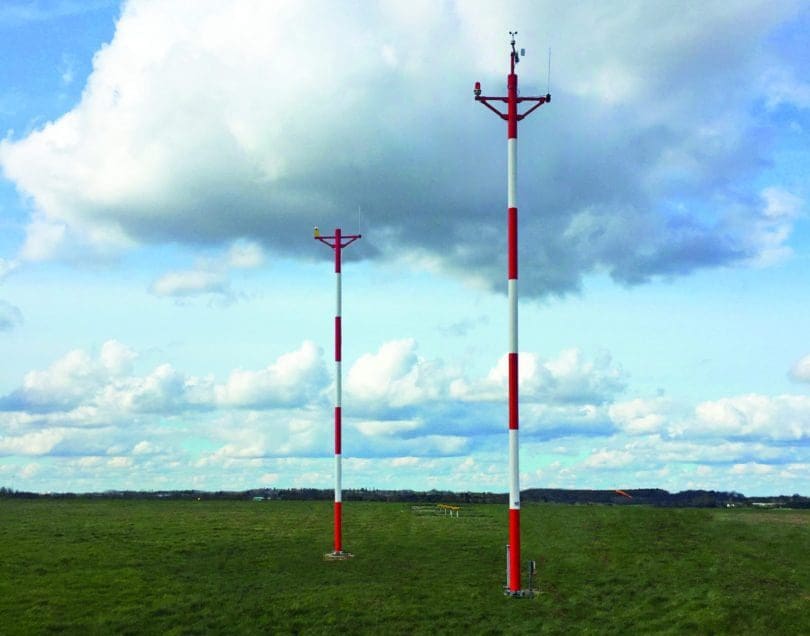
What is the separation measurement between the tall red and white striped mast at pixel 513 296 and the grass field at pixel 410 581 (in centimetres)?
204

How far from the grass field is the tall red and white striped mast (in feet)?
6.68

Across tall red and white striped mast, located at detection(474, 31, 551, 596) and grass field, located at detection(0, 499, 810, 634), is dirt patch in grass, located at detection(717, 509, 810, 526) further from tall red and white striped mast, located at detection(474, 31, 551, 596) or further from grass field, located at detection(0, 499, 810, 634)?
tall red and white striped mast, located at detection(474, 31, 551, 596)

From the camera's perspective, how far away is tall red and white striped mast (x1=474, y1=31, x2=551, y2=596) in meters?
36.1

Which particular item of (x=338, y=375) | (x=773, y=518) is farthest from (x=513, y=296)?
(x=773, y=518)

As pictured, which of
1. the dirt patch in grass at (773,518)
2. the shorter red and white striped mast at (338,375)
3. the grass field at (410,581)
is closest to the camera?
the grass field at (410,581)

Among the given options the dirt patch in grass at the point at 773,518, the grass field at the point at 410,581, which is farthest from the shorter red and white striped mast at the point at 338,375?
the dirt patch in grass at the point at 773,518

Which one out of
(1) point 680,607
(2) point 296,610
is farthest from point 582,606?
(2) point 296,610

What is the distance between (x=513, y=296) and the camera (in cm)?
3656

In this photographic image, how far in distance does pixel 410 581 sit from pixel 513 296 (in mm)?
14777

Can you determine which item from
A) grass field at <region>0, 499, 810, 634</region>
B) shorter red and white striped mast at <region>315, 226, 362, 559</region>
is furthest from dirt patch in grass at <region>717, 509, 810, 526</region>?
shorter red and white striped mast at <region>315, 226, 362, 559</region>

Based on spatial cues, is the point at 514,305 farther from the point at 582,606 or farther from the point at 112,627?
the point at 112,627

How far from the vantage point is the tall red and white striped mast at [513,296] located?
36094mm

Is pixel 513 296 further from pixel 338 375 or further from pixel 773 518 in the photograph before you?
pixel 773 518

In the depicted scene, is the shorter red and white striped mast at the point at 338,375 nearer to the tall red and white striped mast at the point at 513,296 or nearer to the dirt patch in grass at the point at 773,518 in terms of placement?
the tall red and white striped mast at the point at 513,296
